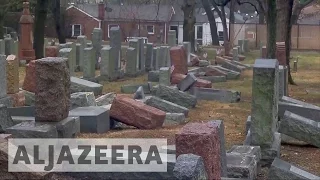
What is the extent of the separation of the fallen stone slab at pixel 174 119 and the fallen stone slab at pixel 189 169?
6.64 metres

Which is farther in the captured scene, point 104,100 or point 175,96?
point 175,96

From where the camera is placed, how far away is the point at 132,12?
49.0 metres

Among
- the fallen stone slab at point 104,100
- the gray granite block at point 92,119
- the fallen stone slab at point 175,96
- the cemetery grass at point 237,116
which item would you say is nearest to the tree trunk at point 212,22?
the cemetery grass at point 237,116

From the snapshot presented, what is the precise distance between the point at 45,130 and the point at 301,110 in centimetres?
535

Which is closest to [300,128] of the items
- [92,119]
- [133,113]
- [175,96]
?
[133,113]

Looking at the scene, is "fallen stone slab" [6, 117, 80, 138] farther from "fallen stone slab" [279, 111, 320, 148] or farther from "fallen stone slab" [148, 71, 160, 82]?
"fallen stone slab" [148, 71, 160, 82]

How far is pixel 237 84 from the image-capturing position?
2102cm

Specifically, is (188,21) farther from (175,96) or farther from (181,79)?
(175,96)

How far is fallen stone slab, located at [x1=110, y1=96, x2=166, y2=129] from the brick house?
33588mm

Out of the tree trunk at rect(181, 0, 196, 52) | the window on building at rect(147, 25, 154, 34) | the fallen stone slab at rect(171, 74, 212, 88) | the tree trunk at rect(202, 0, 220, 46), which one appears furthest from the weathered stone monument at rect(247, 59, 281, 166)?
the window on building at rect(147, 25, 154, 34)

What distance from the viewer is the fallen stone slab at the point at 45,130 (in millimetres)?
8055

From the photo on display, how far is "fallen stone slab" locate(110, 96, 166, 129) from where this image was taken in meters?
11.3

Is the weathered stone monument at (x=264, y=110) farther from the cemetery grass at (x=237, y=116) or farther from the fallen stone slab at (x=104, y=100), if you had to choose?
the fallen stone slab at (x=104, y=100)

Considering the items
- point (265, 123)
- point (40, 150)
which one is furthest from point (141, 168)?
point (265, 123)
